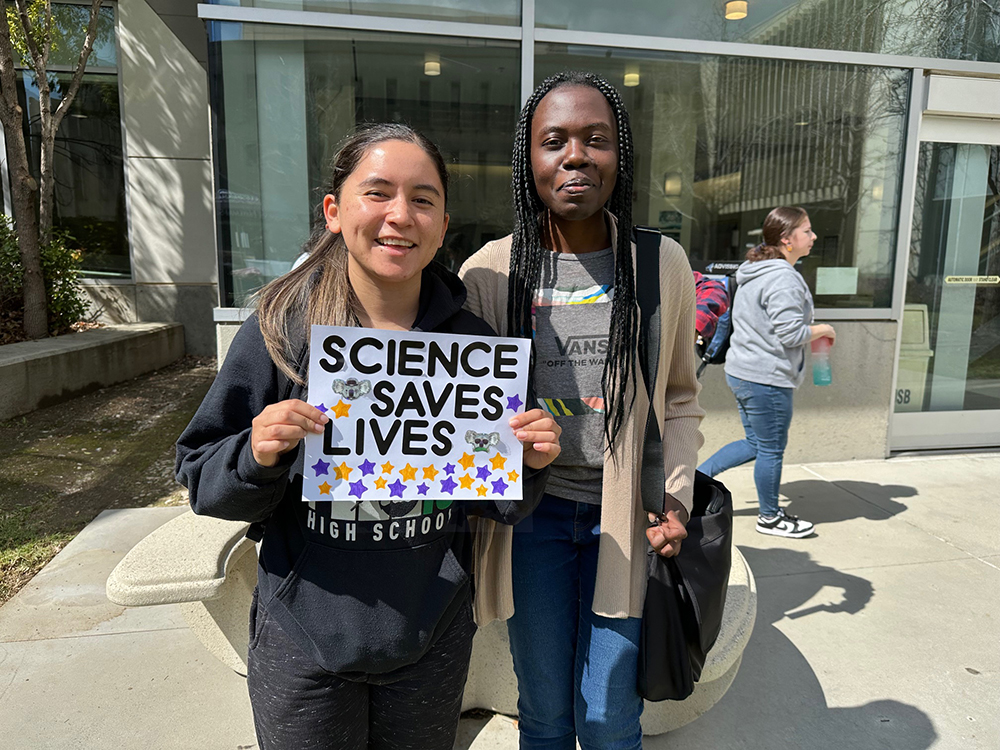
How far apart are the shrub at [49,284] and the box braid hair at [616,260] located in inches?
299

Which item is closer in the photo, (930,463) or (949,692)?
(949,692)

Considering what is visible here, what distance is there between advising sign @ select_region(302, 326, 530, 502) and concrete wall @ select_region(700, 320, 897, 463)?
14.3 ft

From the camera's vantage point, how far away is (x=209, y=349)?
981cm

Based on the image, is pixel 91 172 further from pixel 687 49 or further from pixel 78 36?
pixel 687 49

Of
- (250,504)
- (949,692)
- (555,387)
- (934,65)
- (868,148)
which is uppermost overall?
(934,65)

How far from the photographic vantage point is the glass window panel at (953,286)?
5910 millimetres

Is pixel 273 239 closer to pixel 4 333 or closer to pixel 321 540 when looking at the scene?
pixel 321 540

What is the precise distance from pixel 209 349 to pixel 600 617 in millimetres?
9262

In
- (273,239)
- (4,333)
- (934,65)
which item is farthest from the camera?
(4,333)

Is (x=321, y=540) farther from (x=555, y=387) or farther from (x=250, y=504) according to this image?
(x=555, y=387)

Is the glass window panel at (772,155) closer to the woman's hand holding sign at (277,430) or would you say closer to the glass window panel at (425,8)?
the glass window panel at (425,8)

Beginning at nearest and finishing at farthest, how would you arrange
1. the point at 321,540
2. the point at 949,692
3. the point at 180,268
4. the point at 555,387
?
the point at 321,540, the point at 555,387, the point at 949,692, the point at 180,268

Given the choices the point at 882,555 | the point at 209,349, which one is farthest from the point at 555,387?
the point at 209,349

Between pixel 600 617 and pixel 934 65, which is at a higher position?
pixel 934 65
